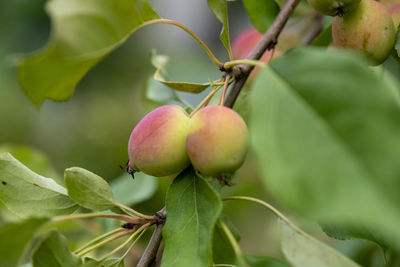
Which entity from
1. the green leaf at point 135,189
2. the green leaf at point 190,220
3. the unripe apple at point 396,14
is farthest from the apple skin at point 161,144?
the green leaf at point 135,189

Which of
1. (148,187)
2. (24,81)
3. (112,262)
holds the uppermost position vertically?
(24,81)

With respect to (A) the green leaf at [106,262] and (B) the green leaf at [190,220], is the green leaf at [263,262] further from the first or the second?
(A) the green leaf at [106,262]

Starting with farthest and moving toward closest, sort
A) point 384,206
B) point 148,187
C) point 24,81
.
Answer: point 148,187 < point 24,81 < point 384,206

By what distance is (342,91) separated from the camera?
20.0 inches

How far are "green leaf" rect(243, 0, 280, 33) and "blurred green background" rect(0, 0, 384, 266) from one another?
0.36 metres

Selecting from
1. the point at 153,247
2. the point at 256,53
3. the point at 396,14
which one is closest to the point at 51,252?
the point at 153,247

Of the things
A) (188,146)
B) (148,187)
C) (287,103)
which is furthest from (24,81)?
(148,187)

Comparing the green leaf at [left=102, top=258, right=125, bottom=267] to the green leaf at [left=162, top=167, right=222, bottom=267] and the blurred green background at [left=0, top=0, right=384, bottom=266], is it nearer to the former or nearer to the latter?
the green leaf at [left=162, top=167, right=222, bottom=267]

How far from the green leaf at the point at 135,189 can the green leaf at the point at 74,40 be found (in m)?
0.52

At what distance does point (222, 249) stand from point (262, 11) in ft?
1.33

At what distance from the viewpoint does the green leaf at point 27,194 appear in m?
0.78

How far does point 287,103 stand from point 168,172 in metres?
0.23

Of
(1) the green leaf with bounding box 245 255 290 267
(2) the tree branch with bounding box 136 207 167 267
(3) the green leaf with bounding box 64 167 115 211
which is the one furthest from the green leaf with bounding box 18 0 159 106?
(1) the green leaf with bounding box 245 255 290 267

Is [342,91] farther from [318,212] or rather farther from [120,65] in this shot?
[120,65]
